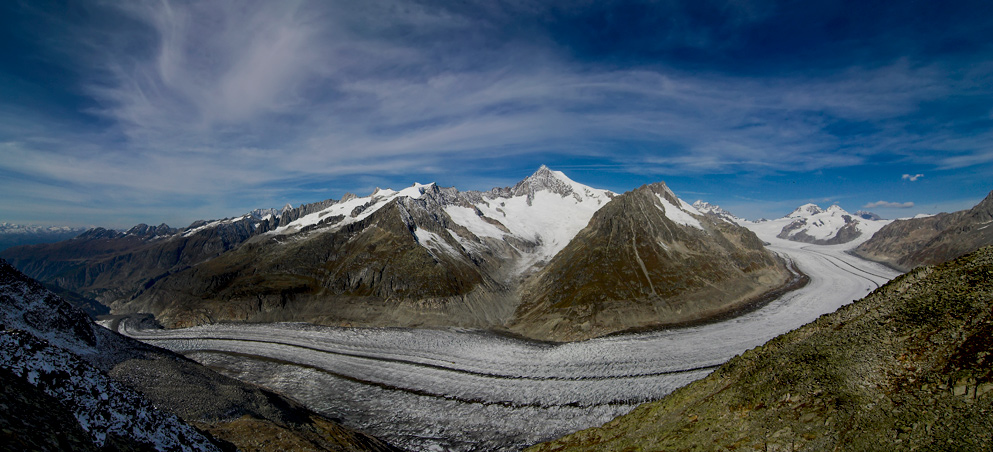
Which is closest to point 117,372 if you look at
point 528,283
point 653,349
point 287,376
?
point 287,376

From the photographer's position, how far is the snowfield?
53.4m

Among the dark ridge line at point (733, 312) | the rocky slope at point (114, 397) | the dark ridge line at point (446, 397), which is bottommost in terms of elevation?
the dark ridge line at point (446, 397)

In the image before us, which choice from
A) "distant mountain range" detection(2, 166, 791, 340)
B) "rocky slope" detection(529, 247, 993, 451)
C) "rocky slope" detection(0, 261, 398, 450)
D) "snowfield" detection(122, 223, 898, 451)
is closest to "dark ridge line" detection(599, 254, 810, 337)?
"distant mountain range" detection(2, 166, 791, 340)

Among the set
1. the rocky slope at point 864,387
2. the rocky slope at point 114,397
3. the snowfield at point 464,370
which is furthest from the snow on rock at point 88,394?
the snowfield at point 464,370

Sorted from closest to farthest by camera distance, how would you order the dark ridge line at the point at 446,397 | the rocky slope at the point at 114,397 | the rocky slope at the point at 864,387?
the rocky slope at the point at 114,397 → the rocky slope at the point at 864,387 → the dark ridge line at the point at 446,397

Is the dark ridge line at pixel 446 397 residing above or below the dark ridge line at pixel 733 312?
below

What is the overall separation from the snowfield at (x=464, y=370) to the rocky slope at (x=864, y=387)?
3440 cm

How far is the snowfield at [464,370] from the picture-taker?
53.4 metres

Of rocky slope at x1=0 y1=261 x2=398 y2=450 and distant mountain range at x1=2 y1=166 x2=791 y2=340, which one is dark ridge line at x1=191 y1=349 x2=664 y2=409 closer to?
rocky slope at x1=0 y1=261 x2=398 y2=450

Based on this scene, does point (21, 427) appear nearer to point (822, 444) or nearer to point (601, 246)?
point (822, 444)

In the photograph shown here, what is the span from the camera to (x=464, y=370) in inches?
2859

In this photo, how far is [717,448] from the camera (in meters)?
16.0

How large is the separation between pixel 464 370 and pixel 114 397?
62.4 meters

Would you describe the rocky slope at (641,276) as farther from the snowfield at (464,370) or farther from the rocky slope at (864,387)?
the rocky slope at (864,387)
